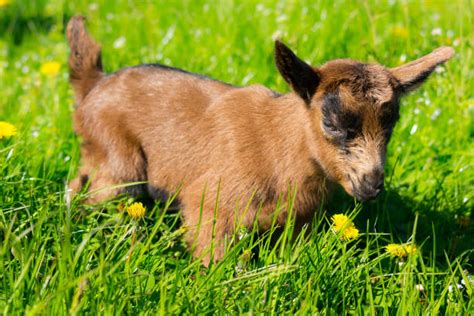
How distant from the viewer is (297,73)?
364 cm

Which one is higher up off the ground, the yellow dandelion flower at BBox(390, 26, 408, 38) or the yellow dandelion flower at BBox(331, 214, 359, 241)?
the yellow dandelion flower at BBox(390, 26, 408, 38)

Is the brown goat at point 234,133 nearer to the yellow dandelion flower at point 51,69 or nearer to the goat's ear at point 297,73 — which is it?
the goat's ear at point 297,73

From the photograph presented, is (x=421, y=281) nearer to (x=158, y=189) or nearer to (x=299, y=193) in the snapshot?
(x=299, y=193)

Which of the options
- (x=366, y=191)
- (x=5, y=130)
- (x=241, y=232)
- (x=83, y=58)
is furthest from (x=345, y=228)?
(x=83, y=58)

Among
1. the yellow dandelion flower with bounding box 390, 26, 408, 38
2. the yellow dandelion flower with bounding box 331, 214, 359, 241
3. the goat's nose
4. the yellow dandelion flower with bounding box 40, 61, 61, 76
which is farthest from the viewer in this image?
the yellow dandelion flower with bounding box 390, 26, 408, 38

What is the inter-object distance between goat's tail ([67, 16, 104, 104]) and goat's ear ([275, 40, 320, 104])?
5.05 ft

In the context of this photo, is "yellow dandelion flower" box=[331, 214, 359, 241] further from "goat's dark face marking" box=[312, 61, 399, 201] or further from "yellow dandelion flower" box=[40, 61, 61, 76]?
"yellow dandelion flower" box=[40, 61, 61, 76]

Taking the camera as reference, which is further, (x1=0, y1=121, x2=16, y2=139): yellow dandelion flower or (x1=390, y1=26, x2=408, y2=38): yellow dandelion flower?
(x1=390, y1=26, x2=408, y2=38): yellow dandelion flower

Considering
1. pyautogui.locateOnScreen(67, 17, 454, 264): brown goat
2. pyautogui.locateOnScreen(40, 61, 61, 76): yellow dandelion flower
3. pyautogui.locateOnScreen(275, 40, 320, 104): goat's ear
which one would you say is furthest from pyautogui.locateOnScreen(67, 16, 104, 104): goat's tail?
pyautogui.locateOnScreen(275, 40, 320, 104): goat's ear

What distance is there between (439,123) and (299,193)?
1623mm

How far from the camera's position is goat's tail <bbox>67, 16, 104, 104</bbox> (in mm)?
4699

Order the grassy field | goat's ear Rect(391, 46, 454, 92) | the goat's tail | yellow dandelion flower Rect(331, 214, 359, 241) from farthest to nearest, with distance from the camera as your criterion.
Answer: the goat's tail, goat's ear Rect(391, 46, 454, 92), yellow dandelion flower Rect(331, 214, 359, 241), the grassy field

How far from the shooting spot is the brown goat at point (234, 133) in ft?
11.6

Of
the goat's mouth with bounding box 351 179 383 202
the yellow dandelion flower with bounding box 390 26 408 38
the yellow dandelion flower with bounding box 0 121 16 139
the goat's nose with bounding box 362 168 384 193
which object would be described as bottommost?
the goat's mouth with bounding box 351 179 383 202
